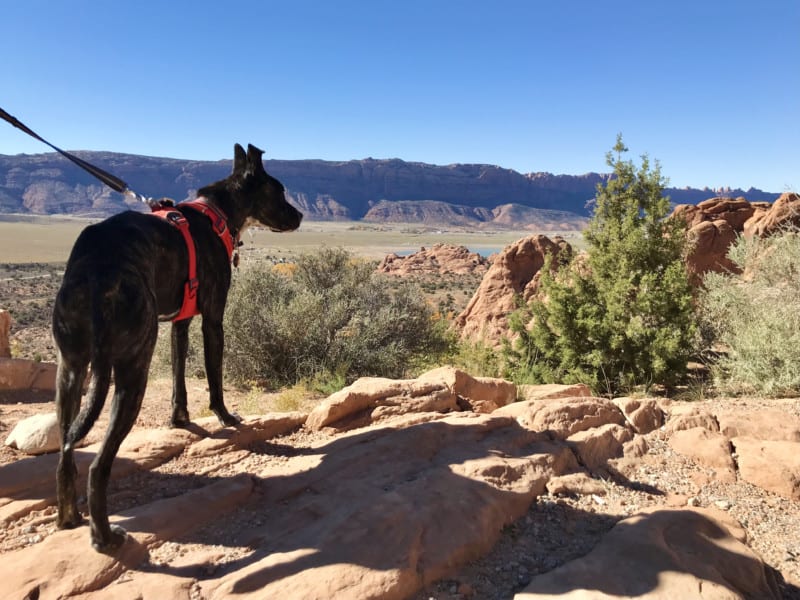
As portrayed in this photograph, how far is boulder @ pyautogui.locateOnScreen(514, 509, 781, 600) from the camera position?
247 cm

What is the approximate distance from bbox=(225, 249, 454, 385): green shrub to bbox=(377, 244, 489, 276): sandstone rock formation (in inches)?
1243

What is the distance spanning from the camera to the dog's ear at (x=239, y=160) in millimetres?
4309

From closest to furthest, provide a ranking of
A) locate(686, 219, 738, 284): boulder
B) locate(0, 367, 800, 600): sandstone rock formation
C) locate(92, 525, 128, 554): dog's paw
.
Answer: locate(0, 367, 800, 600): sandstone rock formation
locate(92, 525, 128, 554): dog's paw
locate(686, 219, 738, 284): boulder

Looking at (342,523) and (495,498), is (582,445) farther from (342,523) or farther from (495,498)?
(342,523)

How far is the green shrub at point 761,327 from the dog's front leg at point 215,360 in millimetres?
6349

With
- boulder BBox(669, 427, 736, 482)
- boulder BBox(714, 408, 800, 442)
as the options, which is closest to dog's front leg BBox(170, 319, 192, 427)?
boulder BBox(669, 427, 736, 482)

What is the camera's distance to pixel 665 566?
2635 mm

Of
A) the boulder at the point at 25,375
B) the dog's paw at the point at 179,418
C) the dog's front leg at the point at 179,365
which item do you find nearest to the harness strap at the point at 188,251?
the dog's front leg at the point at 179,365

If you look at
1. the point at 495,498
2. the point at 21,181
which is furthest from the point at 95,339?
the point at 21,181

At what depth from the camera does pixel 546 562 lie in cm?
288

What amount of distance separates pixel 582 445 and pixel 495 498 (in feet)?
4.30

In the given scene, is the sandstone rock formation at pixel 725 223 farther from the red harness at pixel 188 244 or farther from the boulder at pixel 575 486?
the red harness at pixel 188 244

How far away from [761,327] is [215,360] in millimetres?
7295

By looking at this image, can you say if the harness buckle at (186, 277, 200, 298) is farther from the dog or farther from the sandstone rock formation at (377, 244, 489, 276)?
the sandstone rock formation at (377, 244, 489, 276)
